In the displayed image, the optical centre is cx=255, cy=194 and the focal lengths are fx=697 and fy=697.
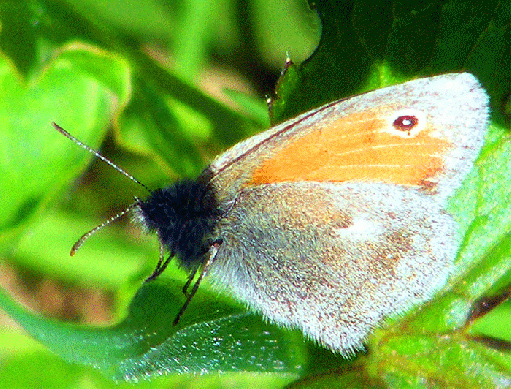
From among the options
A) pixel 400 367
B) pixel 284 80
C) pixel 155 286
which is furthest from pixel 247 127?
pixel 400 367

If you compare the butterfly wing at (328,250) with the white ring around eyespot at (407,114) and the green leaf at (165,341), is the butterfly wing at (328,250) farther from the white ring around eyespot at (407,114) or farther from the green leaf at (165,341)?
the white ring around eyespot at (407,114)

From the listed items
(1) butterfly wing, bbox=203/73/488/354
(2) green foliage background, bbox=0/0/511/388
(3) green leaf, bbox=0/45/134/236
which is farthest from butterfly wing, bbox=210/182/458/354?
(3) green leaf, bbox=0/45/134/236

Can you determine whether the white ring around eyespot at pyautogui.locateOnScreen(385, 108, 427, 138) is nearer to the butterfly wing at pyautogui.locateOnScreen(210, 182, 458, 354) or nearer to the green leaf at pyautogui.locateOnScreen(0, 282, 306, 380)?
the butterfly wing at pyautogui.locateOnScreen(210, 182, 458, 354)

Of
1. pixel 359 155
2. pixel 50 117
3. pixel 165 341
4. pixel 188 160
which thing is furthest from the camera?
pixel 188 160

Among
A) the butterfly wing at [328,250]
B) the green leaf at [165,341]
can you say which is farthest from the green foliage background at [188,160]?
the butterfly wing at [328,250]

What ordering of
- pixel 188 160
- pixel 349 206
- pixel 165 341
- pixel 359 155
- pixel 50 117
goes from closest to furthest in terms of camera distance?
pixel 165 341
pixel 359 155
pixel 349 206
pixel 50 117
pixel 188 160

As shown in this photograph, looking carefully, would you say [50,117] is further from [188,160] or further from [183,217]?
[183,217]

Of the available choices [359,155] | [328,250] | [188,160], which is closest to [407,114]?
[359,155]
